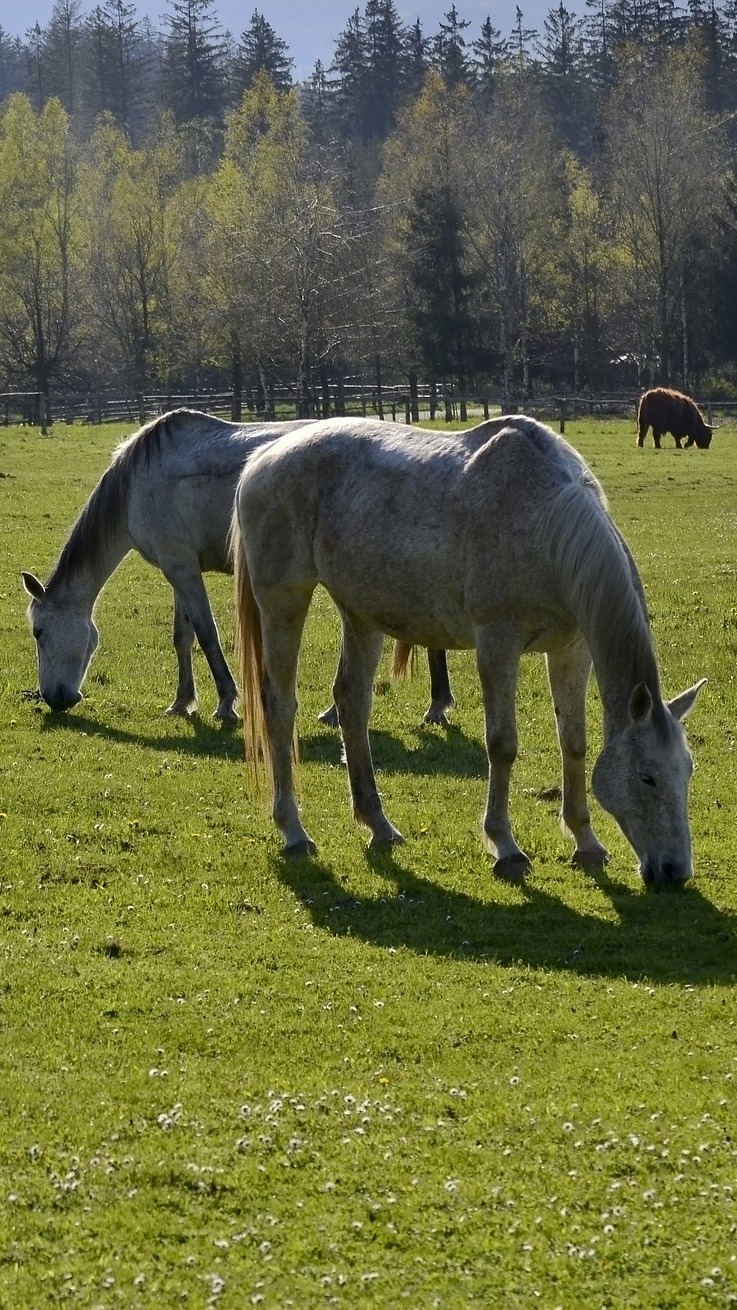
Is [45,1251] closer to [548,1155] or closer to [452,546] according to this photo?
[548,1155]

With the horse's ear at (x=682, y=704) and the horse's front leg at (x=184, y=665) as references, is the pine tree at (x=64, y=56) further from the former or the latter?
the horse's ear at (x=682, y=704)

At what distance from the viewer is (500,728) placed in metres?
7.66

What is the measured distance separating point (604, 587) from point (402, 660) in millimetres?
3334

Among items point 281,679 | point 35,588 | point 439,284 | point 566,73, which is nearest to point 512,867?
point 281,679

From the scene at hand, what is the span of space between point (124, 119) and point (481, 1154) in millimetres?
118282

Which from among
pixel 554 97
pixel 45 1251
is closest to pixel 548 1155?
pixel 45 1251

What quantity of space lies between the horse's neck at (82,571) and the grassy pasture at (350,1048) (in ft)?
5.40

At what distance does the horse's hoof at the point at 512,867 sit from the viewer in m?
7.70

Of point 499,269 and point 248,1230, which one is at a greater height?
point 499,269

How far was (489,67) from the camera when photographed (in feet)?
337

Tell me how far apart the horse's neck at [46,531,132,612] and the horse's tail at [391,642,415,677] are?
2804 millimetres

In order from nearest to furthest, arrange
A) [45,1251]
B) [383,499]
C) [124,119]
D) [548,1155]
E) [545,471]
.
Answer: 1. [45,1251]
2. [548,1155]
3. [545,471]
4. [383,499]
5. [124,119]

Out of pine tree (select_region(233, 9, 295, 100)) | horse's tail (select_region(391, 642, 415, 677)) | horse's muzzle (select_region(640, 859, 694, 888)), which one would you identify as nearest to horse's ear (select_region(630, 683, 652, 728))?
horse's muzzle (select_region(640, 859, 694, 888))

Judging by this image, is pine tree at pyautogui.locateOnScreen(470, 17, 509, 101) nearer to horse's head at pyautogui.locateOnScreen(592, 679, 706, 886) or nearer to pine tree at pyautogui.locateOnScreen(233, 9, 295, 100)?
pine tree at pyautogui.locateOnScreen(233, 9, 295, 100)
